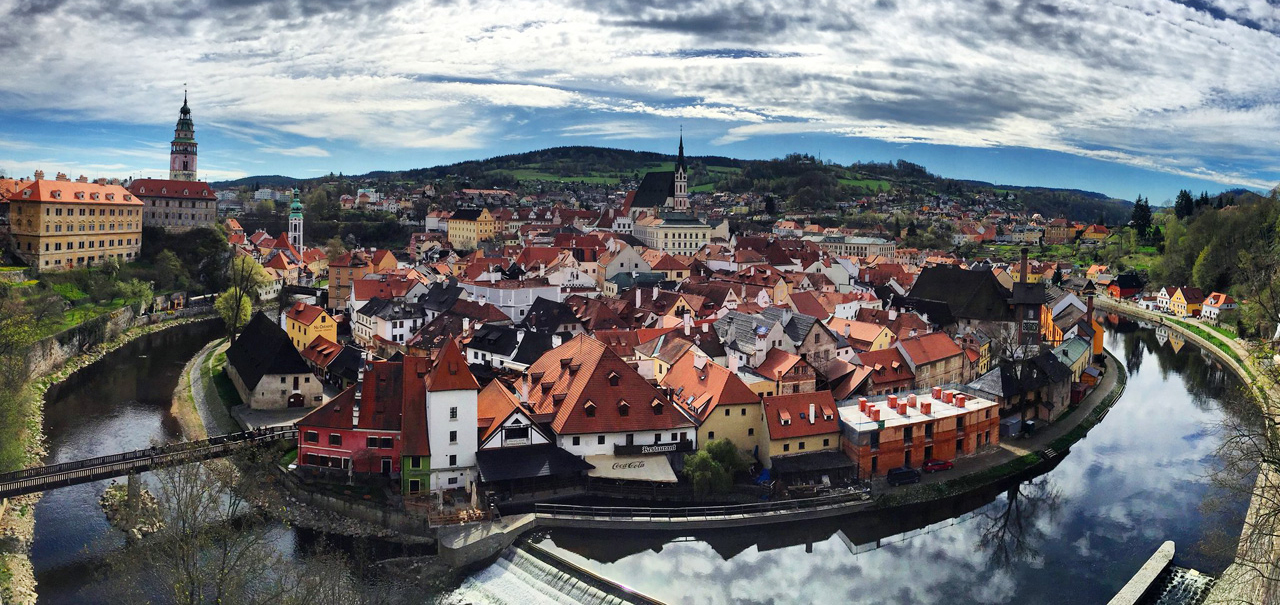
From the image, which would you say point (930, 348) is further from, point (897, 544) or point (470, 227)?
point (470, 227)

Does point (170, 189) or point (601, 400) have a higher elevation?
point (170, 189)

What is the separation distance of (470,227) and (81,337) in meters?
49.9

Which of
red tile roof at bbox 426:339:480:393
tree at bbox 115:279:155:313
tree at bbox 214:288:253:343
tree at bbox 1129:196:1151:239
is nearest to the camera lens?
red tile roof at bbox 426:339:480:393

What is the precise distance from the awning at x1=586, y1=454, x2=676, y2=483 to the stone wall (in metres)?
22.0

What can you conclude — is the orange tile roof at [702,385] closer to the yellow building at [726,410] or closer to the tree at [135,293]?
the yellow building at [726,410]

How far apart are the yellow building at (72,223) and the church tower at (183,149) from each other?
24219mm

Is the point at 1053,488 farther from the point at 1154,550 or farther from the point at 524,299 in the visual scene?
the point at 524,299

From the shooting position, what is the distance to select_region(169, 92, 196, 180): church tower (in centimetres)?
8212

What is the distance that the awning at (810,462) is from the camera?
25.3m

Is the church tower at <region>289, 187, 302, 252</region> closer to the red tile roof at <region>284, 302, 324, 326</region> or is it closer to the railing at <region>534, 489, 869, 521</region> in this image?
the red tile roof at <region>284, 302, 324, 326</region>

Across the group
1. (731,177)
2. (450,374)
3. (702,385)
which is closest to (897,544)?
(702,385)

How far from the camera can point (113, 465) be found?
2259 centimetres

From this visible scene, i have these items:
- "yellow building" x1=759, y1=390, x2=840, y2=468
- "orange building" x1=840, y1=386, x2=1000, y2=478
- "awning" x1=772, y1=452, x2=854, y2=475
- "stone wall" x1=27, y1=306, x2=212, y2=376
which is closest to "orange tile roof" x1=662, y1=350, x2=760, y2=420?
"yellow building" x1=759, y1=390, x2=840, y2=468

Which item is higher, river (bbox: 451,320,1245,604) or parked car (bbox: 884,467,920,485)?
parked car (bbox: 884,467,920,485)
